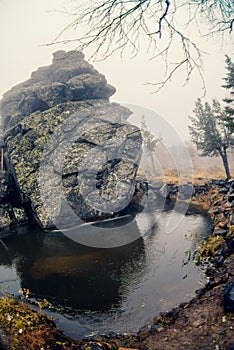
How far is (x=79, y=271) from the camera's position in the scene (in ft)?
41.5

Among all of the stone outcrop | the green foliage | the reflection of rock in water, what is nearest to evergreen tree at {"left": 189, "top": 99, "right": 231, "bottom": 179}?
the green foliage

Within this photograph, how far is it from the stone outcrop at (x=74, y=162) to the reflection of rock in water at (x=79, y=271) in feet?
23.4

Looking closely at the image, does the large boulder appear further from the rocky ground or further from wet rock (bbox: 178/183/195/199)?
the rocky ground

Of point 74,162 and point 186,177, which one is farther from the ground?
point 74,162

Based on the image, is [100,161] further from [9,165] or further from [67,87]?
[67,87]

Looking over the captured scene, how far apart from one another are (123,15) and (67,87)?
40.3 meters

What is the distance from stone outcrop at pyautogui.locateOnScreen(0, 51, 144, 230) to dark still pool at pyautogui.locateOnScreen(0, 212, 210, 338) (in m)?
6.44

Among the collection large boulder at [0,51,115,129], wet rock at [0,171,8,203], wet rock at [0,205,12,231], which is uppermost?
large boulder at [0,51,115,129]

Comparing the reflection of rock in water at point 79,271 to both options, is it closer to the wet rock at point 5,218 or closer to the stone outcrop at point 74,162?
the stone outcrop at point 74,162

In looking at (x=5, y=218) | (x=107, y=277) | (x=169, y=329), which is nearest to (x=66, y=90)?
(x=5, y=218)

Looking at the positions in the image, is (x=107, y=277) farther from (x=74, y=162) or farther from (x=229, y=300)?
(x=74, y=162)

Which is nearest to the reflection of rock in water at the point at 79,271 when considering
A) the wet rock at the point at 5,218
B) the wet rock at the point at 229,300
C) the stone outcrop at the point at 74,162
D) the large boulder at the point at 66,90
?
the wet rock at the point at 229,300

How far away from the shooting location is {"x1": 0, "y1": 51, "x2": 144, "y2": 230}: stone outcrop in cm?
2473

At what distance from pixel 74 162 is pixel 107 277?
17236mm
